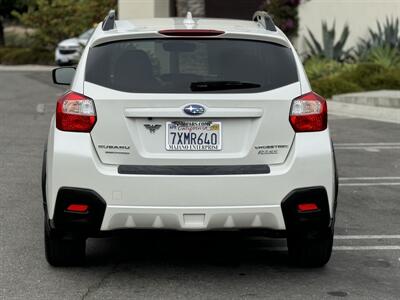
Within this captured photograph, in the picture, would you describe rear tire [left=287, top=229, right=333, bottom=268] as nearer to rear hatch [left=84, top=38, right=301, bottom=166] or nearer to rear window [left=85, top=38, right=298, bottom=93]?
rear hatch [left=84, top=38, right=301, bottom=166]

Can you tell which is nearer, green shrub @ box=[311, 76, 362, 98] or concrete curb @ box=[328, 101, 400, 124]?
concrete curb @ box=[328, 101, 400, 124]

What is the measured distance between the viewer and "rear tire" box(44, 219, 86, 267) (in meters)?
6.52

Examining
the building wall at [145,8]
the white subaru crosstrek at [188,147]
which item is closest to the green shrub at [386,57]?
the building wall at [145,8]

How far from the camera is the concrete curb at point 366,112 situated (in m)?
17.2

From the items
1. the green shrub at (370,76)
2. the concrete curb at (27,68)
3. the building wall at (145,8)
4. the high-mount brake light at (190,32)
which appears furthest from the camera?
the concrete curb at (27,68)

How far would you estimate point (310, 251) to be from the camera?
6.69 metres

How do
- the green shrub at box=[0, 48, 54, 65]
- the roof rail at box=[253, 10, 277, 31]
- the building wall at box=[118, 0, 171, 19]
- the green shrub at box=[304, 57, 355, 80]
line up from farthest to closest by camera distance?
the green shrub at box=[0, 48, 54, 65] → the building wall at box=[118, 0, 171, 19] → the green shrub at box=[304, 57, 355, 80] → the roof rail at box=[253, 10, 277, 31]

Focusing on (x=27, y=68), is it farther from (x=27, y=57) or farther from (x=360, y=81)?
(x=360, y=81)

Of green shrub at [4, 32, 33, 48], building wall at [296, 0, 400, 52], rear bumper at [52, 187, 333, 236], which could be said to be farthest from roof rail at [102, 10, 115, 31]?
green shrub at [4, 32, 33, 48]

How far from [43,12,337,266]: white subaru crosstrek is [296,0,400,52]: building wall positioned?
17.7 meters

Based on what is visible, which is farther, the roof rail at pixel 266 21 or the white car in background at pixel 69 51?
the white car in background at pixel 69 51

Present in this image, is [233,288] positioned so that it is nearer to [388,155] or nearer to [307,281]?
[307,281]

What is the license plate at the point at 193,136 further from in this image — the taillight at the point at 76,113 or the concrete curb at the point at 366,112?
the concrete curb at the point at 366,112

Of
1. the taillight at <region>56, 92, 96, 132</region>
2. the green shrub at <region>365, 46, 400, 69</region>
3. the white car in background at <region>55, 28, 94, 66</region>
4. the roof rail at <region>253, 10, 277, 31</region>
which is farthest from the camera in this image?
the white car in background at <region>55, 28, 94, 66</region>
